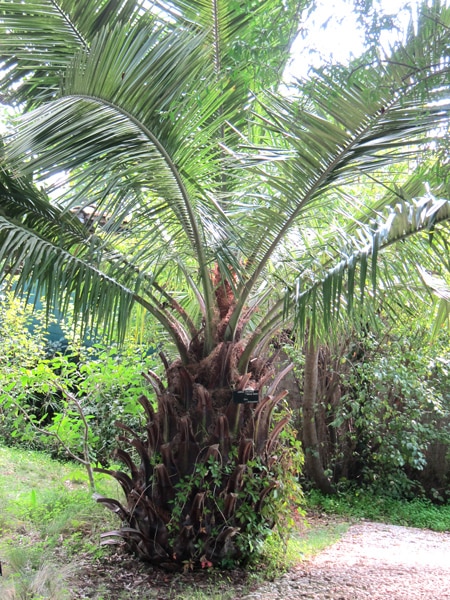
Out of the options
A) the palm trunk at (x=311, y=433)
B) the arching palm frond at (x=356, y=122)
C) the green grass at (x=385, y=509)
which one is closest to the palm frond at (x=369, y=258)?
the arching palm frond at (x=356, y=122)

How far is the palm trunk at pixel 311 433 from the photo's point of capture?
26.6ft

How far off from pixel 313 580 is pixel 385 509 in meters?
3.52

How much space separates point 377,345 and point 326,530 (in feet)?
8.59

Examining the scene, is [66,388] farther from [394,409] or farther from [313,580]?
[394,409]

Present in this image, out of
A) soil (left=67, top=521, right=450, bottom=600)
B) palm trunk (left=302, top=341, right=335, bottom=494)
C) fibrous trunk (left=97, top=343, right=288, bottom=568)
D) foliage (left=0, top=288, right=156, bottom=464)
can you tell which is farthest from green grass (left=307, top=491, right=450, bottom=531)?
fibrous trunk (left=97, top=343, right=288, bottom=568)

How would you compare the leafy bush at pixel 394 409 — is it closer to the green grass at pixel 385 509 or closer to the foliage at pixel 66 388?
the green grass at pixel 385 509

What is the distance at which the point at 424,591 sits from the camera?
14.5ft

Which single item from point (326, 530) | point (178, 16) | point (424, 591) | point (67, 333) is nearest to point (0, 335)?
point (67, 333)

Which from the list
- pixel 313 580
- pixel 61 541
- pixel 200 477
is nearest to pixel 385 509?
pixel 313 580

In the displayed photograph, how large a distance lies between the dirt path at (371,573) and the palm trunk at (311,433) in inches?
64.5

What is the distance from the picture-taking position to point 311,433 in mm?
8242

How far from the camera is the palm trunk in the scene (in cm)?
810

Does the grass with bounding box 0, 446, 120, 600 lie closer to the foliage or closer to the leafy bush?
the foliage

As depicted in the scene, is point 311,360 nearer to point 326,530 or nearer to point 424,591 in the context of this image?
point 326,530
